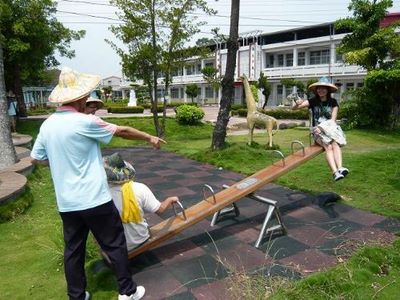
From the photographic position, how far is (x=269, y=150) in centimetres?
974

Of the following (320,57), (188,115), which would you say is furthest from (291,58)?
(188,115)

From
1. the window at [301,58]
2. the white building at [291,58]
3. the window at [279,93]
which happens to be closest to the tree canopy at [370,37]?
the white building at [291,58]

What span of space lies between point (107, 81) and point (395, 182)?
234 feet

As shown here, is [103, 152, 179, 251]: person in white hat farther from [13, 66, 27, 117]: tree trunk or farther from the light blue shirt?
[13, 66, 27, 117]: tree trunk

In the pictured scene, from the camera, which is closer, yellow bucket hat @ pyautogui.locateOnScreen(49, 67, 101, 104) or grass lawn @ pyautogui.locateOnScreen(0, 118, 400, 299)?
yellow bucket hat @ pyautogui.locateOnScreen(49, 67, 101, 104)

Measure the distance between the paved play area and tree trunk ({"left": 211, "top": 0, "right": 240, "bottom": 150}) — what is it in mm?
3725

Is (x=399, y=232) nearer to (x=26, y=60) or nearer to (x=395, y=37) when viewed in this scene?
(x=395, y=37)

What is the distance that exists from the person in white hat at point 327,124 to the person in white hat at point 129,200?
2.56m

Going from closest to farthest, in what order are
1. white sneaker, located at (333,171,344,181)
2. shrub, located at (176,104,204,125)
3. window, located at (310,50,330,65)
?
white sneaker, located at (333,171,344,181), shrub, located at (176,104,204,125), window, located at (310,50,330,65)

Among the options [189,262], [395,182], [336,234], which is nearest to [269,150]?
[395,182]

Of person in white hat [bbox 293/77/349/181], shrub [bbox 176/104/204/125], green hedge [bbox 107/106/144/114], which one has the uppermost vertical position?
person in white hat [bbox 293/77/349/181]

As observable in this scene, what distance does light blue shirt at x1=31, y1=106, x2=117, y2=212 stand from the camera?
2.65 meters

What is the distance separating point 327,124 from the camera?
17.2ft

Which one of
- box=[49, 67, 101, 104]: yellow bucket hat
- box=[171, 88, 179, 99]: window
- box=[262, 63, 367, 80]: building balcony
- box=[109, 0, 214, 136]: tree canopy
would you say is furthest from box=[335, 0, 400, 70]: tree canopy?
box=[171, 88, 179, 99]: window
